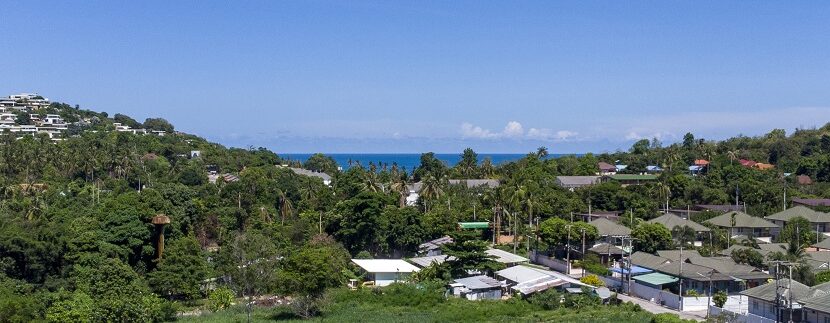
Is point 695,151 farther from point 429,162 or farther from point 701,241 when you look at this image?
point 701,241

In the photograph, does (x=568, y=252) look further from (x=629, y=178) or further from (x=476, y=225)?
(x=629, y=178)

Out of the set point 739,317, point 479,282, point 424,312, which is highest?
point 479,282

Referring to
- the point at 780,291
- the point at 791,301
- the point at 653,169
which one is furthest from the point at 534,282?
the point at 653,169

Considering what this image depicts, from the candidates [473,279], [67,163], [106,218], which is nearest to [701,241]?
[473,279]

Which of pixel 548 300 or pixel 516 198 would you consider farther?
pixel 516 198

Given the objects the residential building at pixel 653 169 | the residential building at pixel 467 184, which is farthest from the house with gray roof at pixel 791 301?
the residential building at pixel 653 169

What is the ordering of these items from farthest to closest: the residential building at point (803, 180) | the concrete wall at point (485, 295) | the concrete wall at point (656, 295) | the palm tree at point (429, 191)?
1. the residential building at point (803, 180)
2. the palm tree at point (429, 191)
3. the concrete wall at point (485, 295)
4. the concrete wall at point (656, 295)

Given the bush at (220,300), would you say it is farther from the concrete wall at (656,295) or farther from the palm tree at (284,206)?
the palm tree at (284,206)
